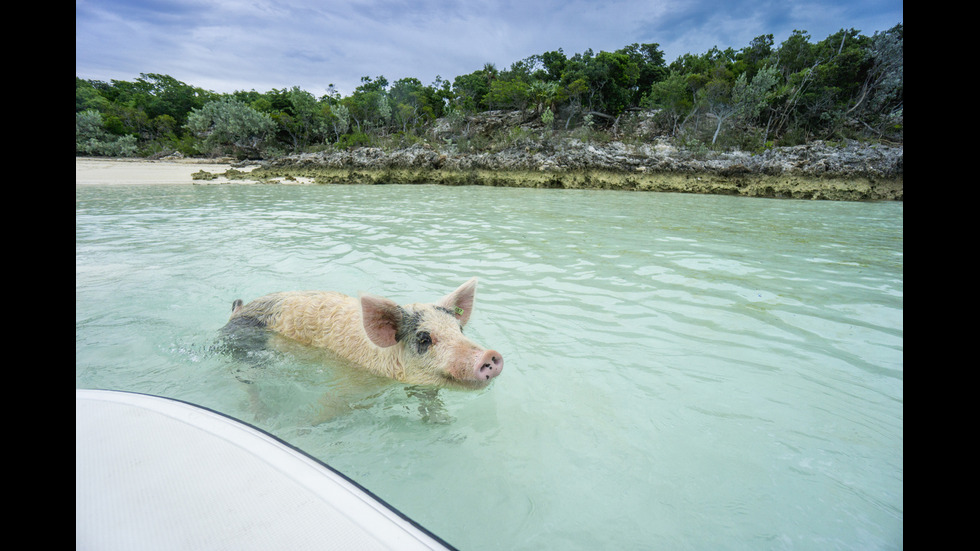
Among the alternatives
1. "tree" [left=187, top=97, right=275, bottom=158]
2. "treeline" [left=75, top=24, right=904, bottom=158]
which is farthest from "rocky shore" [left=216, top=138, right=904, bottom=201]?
"tree" [left=187, top=97, right=275, bottom=158]

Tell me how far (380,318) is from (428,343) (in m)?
Answer: 0.39

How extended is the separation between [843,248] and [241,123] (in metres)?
54.5

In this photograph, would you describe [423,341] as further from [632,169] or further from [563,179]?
[632,169]

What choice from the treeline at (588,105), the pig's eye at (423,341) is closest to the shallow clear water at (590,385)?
the pig's eye at (423,341)

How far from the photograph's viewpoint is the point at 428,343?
2.74 meters

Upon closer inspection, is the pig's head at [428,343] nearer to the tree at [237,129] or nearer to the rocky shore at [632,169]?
the rocky shore at [632,169]

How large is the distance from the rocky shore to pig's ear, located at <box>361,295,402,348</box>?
2196cm

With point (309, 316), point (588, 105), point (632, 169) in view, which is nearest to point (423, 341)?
point (309, 316)

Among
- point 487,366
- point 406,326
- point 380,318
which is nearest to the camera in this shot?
point 487,366

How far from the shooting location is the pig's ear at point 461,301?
9.96ft

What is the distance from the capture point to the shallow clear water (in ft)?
6.31
